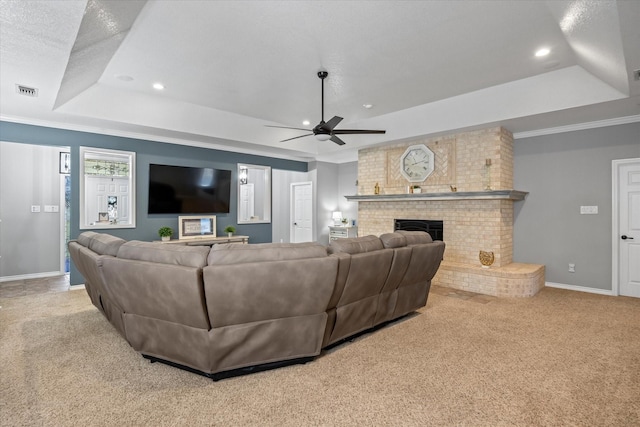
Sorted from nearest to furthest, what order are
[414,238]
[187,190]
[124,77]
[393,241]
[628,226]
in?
[393,241]
[414,238]
[124,77]
[628,226]
[187,190]

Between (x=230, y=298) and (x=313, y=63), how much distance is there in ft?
9.32

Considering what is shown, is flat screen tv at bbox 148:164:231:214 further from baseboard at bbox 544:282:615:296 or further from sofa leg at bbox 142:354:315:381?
baseboard at bbox 544:282:615:296

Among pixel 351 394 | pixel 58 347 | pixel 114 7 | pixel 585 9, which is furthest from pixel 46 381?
pixel 585 9

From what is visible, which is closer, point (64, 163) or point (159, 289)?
point (159, 289)

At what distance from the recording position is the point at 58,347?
2.89 metres

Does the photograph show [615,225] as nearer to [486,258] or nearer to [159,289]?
[486,258]

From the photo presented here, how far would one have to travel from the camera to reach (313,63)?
3.78 metres

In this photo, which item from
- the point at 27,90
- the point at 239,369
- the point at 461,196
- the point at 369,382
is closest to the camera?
the point at 369,382

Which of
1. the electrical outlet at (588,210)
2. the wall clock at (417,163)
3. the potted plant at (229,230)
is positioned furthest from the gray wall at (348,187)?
the electrical outlet at (588,210)

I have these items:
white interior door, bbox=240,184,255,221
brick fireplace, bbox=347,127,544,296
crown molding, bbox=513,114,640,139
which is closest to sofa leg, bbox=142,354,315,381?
brick fireplace, bbox=347,127,544,296

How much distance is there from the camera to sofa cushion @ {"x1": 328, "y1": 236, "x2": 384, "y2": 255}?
2.73 metres

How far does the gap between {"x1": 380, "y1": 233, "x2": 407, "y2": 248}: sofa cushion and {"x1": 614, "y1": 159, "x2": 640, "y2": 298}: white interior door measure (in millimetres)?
3771

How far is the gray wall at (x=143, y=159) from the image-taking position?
4.89m

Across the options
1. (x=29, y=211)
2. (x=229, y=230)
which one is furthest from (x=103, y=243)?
(x=29, y=211)
